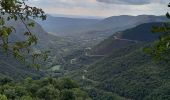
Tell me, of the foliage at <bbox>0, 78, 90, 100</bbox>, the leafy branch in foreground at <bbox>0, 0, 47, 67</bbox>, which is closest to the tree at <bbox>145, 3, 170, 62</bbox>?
the leafy branch in foreground at <bbox>0, 0, 47, 67</bbox>

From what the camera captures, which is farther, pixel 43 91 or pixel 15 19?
pixel 43 91

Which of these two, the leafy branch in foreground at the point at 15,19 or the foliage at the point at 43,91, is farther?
the foliage at the point at 43,91

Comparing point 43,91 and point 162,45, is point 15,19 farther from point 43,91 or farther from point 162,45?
point 43,91

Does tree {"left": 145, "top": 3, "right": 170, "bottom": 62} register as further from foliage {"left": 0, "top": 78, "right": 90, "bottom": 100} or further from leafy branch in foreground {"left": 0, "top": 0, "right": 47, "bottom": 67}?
foliage {"left": 0, "top": 78, "right": 90, "bottom": 100}

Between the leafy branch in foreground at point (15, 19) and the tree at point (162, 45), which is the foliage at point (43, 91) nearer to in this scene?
the leafy branch in foreground at point (15, 19)

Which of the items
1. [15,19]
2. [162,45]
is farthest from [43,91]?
[162,45]

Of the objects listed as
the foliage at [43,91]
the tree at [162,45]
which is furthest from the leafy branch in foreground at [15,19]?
the foliage at [43,91]

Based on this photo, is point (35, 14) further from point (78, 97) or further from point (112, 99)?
point (112, 99)

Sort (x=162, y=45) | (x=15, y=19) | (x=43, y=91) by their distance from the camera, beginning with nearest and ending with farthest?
1. (x=162, y=45)
2. (x=15, y=19)
3. (x=43, y=91)

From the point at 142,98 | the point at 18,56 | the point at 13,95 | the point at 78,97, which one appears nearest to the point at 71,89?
the point at 78,97
